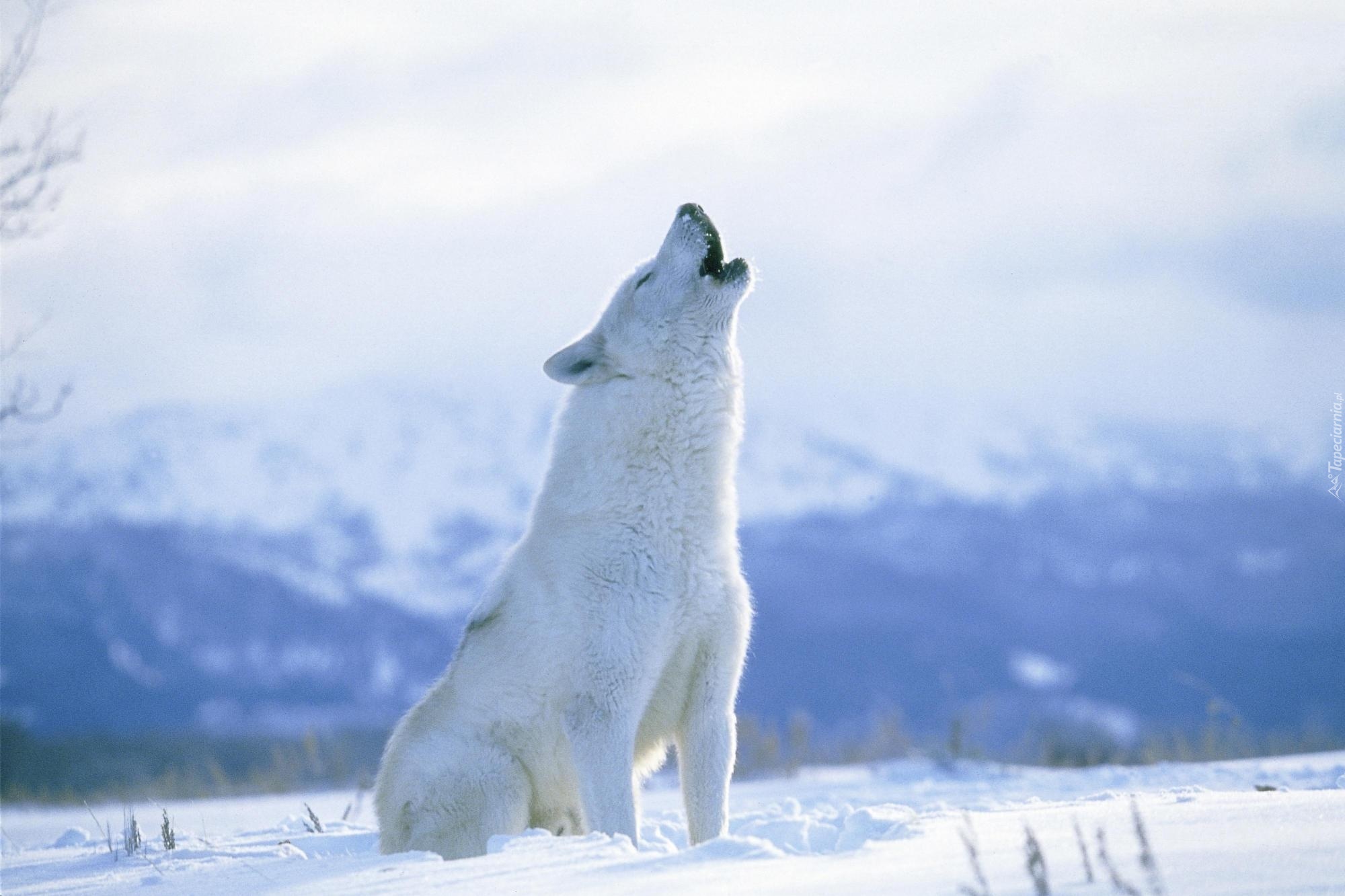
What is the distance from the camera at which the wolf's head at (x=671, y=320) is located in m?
5.19

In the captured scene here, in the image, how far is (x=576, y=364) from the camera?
208 inches

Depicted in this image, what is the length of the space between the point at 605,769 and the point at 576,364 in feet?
5.17

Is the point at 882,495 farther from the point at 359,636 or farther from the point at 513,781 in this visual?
the point at 513,781

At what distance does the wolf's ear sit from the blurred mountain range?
275 ft

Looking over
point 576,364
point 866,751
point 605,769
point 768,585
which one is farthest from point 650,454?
point 768,585

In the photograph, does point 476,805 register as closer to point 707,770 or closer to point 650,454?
point 707,770

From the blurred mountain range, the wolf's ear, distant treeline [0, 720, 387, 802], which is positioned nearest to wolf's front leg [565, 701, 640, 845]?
the wolf's ear

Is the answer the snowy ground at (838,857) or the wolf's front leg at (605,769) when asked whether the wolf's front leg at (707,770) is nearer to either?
the snowy ground at (838,857)

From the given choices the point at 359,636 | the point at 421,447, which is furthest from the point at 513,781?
the point at 421,447

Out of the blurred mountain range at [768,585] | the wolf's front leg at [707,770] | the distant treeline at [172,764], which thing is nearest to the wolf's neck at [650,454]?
the wolf's front leg at [707,770]

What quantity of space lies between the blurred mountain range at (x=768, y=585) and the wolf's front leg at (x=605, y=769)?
3310 inches

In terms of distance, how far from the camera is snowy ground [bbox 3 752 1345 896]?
296 centimetres

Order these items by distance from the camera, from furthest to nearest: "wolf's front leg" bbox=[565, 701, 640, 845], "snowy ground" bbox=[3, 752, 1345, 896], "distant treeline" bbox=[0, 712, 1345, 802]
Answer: "distant treeline" bbox=[0, 712, 1345, 802]
"wolf's front leg" bbox=[565, 701, 640, 845]
"snowy ground" bbox=[3, 752, 1345, 896]

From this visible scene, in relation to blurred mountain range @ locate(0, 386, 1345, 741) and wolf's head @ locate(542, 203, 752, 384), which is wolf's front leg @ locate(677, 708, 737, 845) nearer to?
wolf's head @ locate(542, 203, 752, 384)
